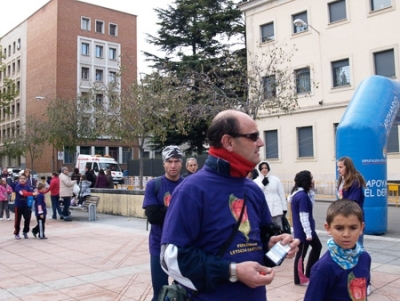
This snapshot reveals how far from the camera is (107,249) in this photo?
920 cm

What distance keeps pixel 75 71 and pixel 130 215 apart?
39758 millimetres

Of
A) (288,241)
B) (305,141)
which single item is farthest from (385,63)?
(288,241)

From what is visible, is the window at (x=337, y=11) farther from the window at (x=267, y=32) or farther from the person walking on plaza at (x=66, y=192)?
the person walking on plaza at (x=66, y=192)

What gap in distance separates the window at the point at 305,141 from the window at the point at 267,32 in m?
6.55

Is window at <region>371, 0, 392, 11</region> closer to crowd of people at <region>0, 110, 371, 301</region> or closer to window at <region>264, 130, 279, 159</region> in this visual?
window at <region>264, 130, 279, 159</region>

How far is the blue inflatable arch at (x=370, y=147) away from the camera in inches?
393

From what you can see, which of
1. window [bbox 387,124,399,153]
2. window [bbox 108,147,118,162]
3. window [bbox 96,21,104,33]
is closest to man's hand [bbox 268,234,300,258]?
window [bbox 387,124,399,153]

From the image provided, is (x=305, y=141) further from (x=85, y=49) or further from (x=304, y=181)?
(x=85, y=49)

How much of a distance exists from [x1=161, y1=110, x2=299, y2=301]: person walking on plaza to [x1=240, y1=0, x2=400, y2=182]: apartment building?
1909 cm

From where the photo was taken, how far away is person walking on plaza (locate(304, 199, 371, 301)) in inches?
105

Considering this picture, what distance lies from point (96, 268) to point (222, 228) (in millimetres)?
5815

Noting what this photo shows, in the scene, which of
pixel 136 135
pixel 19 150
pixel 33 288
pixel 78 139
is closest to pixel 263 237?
pixel 33 288

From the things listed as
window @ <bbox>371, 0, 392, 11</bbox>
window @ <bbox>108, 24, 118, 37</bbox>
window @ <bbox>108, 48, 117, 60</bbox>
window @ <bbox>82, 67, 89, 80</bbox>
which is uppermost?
window @ <bbox>108, 24, 118, 37</bbox>

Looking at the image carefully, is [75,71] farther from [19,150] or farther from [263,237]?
[263,237]
